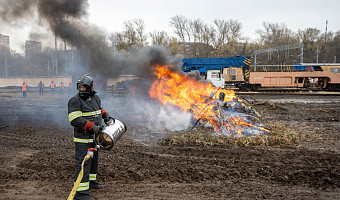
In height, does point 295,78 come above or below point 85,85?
above

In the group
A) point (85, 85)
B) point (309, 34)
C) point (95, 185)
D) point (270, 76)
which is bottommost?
point (95, 185)

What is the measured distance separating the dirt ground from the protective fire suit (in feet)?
1.51

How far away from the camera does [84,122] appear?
394 cm

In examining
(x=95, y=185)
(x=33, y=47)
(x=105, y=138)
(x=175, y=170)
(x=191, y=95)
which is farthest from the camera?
(x=33, y=47)

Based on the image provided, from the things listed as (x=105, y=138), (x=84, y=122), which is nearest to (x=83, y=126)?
(x=84, y=122)

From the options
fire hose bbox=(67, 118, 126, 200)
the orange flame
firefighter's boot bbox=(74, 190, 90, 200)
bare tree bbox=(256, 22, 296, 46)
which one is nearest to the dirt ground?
firefighter's boot bbox=(74, 190, 90, 200)

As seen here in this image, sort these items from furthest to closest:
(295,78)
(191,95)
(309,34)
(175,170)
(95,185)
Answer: (309,34)
(295,78)
(191,95)
(175,170)
(95,185)

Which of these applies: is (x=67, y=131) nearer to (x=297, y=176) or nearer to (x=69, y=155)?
(x=69, y=155)

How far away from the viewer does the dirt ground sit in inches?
171

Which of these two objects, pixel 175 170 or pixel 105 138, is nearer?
pixel 105 138

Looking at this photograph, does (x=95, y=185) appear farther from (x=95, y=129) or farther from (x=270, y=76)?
(x=270, y=76)

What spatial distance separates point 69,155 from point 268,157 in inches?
203

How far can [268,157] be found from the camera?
6.12 metres

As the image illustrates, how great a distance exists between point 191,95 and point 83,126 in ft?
20.7
